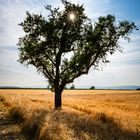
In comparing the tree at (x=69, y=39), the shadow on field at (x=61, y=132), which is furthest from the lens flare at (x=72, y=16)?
the shadow on field at (x=61, y=132)

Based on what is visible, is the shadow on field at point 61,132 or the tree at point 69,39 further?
the tree at point 69,39

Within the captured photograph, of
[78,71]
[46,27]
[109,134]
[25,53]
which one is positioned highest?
[46,27]

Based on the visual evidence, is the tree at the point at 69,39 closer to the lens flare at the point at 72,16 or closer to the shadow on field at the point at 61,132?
the lens flare at the point at 72,16

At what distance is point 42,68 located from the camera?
2898cm

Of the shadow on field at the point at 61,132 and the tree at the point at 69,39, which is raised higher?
the tree at the point at 69,39

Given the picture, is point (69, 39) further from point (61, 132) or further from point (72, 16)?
point (61, 132)

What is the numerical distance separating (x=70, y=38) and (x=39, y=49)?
3.28 metres

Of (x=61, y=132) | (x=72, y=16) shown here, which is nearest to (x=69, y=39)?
(x=72, y=16)

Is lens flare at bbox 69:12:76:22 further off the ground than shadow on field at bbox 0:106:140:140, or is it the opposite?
lens flare at bbox 69:12:76:22

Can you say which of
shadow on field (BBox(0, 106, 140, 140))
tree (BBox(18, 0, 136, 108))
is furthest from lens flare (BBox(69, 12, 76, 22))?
shadow on field (BBox(0, 106, 140, 140))

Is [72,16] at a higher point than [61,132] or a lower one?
higher

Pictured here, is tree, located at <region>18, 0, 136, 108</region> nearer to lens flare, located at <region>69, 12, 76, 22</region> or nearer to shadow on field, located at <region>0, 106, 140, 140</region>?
lens flare, located at <region>69, 12, 76, 22</region>

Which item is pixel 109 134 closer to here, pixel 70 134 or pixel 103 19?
pixel 70 134

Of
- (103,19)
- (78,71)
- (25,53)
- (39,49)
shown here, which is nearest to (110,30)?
(103,19)
